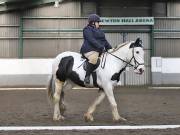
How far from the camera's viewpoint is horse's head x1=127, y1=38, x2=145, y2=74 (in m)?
12.8

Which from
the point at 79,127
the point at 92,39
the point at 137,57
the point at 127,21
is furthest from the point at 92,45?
the point at 127,21

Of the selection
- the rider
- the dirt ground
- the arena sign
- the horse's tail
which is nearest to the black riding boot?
the rider

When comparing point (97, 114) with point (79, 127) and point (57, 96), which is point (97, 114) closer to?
point (57, 96)

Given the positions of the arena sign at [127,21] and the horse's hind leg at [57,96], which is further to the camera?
the arena sign at [127,21]

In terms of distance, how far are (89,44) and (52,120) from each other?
203 centimetres

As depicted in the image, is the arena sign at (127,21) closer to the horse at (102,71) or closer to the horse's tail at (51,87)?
the horse's tail at (51,87)

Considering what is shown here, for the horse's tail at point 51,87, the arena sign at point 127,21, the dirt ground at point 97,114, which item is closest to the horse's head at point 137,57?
the dirt ground at point 97,114

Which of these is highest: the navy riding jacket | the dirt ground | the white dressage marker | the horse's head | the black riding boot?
the navy riding jacket

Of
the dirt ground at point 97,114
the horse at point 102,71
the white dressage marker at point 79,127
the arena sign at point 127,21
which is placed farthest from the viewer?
the arena sign at point 127,21

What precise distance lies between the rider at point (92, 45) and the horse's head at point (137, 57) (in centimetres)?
66

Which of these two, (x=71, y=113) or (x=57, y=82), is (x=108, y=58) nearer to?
(x=57, y=82)

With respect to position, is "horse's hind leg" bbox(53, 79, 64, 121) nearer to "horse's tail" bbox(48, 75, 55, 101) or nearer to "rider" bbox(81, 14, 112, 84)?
"horse's tail" bbox(48, 75, 55, 101)

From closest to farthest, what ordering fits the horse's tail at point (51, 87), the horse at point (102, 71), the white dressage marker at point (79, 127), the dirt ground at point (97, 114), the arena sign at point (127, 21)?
the dirt ground at point (97, 114)
the white dressage marker at point (79, 127)
the horse at point (102, 71)
the horse's tail at point (51, 87)
the arena sign at point (127, 21)

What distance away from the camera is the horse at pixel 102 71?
41.9 feet
